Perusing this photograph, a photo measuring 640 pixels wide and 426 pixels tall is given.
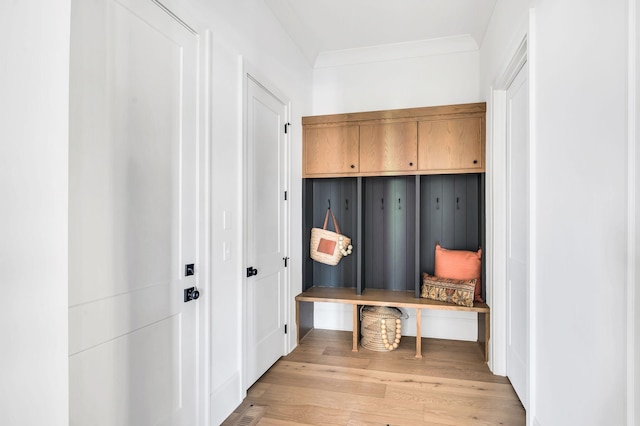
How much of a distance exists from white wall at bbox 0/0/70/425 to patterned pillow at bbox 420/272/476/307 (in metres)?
2.87

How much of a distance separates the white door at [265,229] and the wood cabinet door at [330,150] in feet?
1.51

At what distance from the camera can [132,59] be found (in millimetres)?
1474

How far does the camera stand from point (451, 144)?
3.16 m

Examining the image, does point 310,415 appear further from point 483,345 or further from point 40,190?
point 40,190

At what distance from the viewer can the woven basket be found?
318cm

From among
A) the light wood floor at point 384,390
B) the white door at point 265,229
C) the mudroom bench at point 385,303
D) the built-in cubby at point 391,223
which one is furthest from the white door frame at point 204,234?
the built-in cubby at point 391,223

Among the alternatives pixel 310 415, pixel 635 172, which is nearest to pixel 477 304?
pixel 310 415

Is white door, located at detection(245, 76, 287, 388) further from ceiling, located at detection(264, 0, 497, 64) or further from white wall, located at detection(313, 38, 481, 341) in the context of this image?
white wall, located at detection(313, 38, 481, 341)

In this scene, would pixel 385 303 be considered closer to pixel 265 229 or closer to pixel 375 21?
pixel 265 229

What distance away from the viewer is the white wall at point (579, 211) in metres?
1.08

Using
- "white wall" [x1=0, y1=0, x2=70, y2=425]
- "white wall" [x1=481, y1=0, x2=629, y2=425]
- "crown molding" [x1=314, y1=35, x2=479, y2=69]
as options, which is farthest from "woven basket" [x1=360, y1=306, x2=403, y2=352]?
"white wall" [x1=0, y1=0, x2=70, y2=425]

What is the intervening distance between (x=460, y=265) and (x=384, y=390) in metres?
1.36

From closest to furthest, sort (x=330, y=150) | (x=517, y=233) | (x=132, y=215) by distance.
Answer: (x=132, y=215)
(x=517, y=233)
(x=330, y=150)

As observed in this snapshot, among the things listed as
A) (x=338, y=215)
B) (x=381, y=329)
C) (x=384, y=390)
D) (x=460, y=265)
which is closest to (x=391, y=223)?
(x=338, y=215)
